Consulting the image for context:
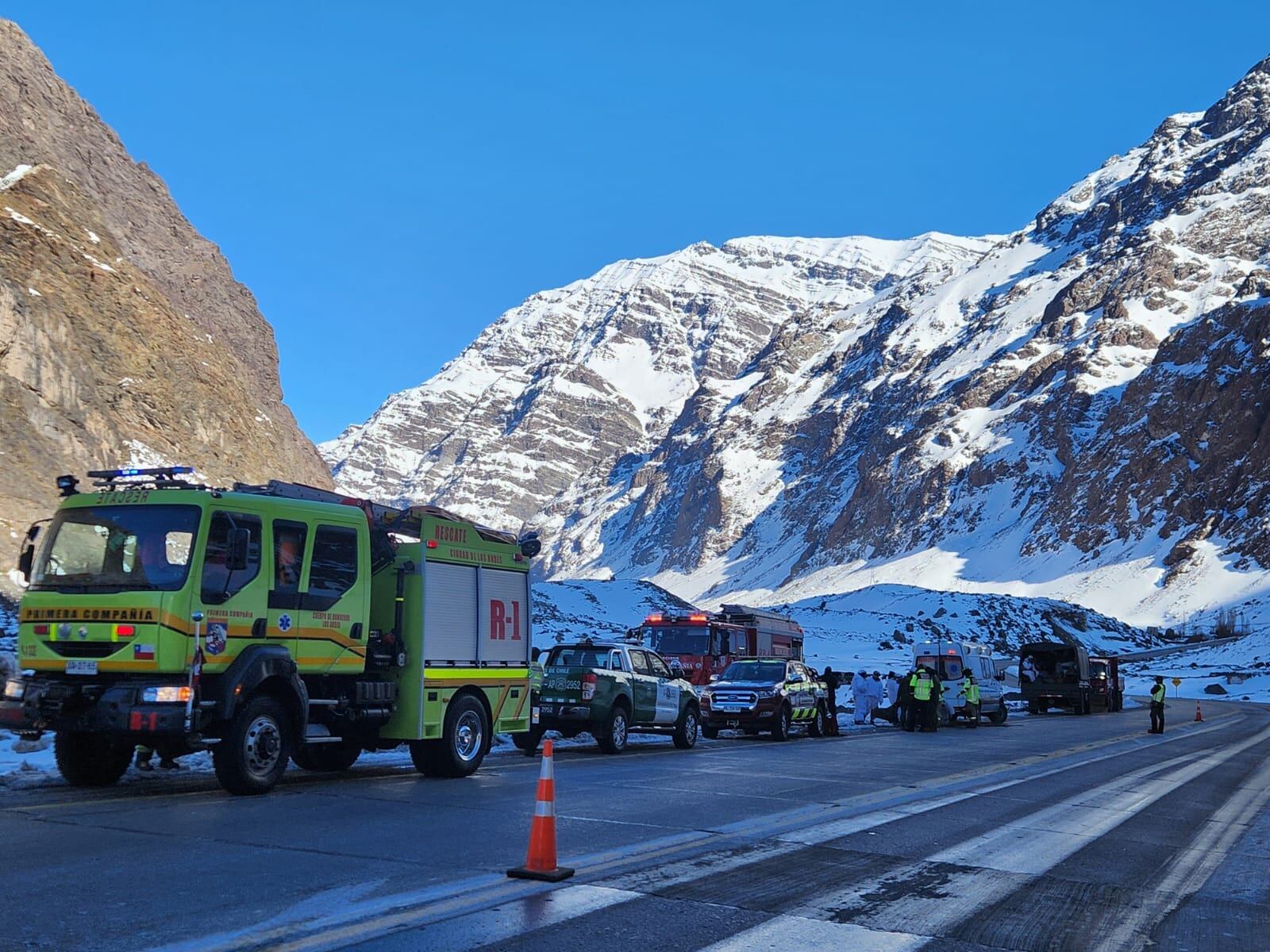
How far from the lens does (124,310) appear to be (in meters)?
68.4

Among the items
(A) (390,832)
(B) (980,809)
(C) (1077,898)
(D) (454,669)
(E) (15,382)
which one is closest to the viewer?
(C) (1077,898)

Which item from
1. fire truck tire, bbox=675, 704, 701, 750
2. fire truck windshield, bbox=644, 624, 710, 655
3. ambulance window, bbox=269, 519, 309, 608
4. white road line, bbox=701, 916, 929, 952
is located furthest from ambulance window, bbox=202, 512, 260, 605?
fire truck windshield, bbox=644, 624, 710, 655

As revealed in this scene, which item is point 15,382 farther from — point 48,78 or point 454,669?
point 454,669

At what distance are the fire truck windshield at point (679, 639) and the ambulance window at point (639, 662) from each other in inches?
446

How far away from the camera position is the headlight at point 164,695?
1109 centimetres

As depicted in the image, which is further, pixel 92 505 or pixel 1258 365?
pixel 1258 365

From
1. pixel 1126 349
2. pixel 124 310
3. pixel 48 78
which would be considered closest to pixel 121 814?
pixel 124 310

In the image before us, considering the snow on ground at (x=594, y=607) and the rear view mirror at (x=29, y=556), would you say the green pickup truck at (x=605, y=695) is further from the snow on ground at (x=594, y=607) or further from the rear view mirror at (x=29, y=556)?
the snow on ground at (x=594, y=607)

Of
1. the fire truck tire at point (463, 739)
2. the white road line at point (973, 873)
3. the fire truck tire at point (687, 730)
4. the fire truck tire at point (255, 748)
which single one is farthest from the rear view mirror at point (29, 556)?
the fire truck tire at point (687, 730)

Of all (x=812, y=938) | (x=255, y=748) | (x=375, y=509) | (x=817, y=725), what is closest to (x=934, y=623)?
(x=817, y=725)

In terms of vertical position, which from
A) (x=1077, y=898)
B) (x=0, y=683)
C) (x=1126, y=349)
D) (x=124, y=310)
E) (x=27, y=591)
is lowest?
(x=1077, y=898)

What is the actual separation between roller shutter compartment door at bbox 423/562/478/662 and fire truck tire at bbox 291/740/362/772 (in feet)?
5.30

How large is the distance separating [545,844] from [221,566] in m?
5.18

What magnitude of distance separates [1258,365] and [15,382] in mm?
139791
